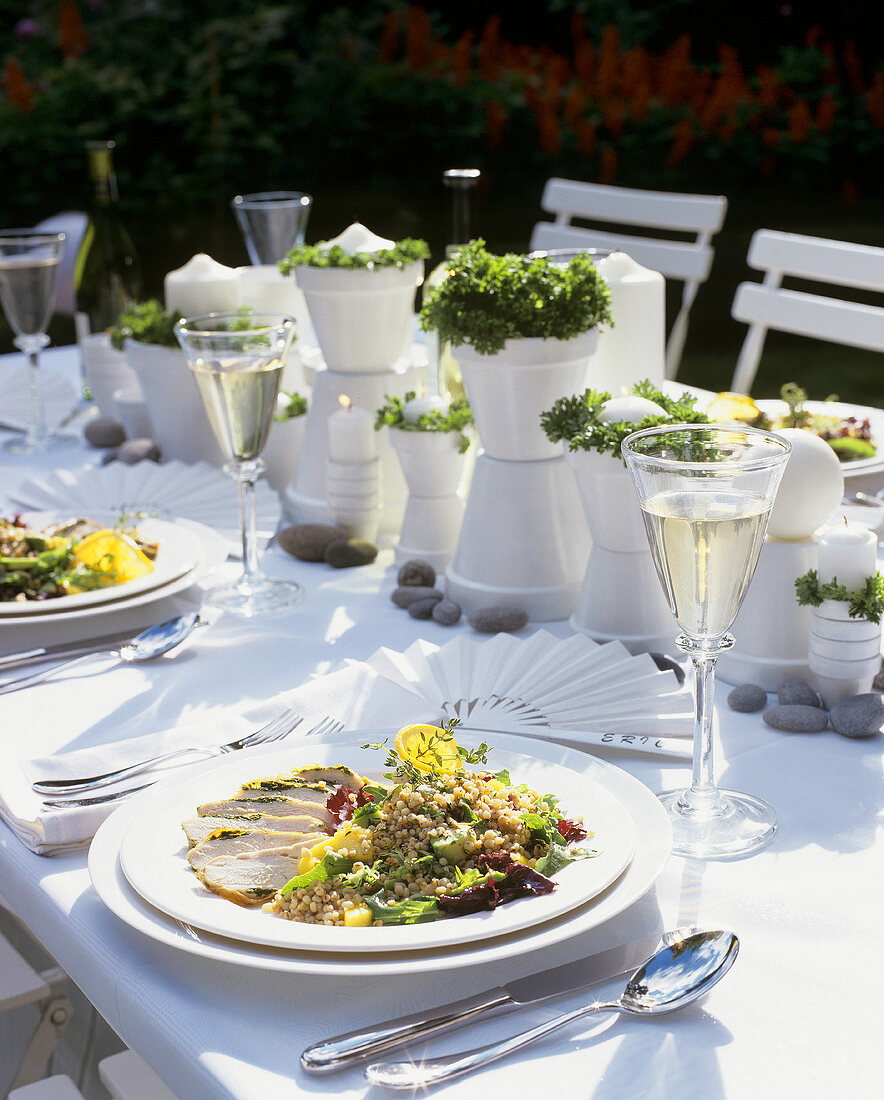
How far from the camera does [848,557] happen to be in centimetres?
117

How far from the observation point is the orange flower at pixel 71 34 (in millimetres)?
5418

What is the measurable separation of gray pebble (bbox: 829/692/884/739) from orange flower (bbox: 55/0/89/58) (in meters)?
5.26

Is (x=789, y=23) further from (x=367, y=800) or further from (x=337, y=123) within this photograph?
(x=367, y=800)

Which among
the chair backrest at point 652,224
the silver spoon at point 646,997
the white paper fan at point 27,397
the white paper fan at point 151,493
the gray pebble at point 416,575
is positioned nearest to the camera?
the silver spoon at point 646,997

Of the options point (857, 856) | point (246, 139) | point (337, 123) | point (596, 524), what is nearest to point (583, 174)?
point (337, 123)

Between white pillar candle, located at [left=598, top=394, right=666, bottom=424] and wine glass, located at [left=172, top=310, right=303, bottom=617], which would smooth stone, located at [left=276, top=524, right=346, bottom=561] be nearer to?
Result: wine glass, located at [left=172, top=310, right=303, bottom=617]

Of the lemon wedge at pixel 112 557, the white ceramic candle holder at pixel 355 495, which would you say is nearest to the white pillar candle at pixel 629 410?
the white ceramic candle holder at pixel 355 495

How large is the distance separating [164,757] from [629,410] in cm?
58

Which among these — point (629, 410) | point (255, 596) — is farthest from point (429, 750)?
point (255, 596)

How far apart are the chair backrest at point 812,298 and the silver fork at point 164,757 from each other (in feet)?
5.67

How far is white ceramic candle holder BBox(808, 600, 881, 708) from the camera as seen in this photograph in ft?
3.84

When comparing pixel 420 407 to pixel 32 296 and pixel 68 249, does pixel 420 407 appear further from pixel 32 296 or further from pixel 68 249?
pixel 68 249

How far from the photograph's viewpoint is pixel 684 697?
1.16 m

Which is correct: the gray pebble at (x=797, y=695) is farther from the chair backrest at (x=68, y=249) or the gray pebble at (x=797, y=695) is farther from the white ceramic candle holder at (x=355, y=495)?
the chair backrest at (x=68, y=249)
